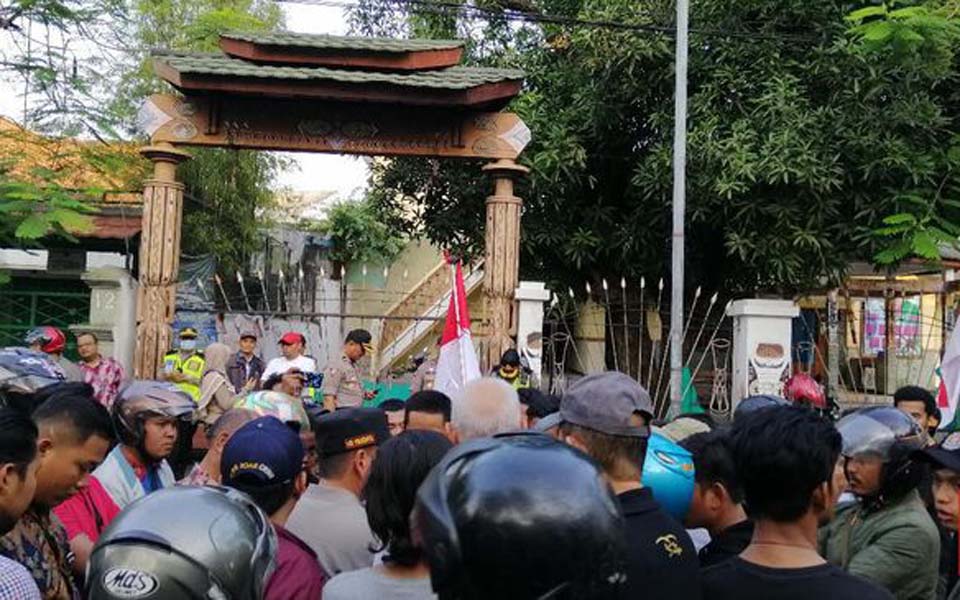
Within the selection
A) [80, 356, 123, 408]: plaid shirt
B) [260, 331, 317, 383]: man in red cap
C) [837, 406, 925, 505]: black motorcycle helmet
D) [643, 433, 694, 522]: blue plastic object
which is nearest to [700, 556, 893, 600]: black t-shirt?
[643, 433, 694, 522]: blue plastic object

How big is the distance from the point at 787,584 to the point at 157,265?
9.38 metres

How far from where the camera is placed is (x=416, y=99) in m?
10.4

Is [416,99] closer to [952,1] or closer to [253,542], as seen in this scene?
[952,1]

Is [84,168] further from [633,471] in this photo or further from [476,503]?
[476,503]

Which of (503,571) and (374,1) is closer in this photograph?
(503,571)

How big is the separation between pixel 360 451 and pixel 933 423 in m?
4.41

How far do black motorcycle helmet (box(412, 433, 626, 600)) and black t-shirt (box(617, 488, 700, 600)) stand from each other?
40.0 inches

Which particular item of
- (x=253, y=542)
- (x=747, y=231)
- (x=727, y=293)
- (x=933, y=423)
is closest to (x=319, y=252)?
(x=727, y=293)

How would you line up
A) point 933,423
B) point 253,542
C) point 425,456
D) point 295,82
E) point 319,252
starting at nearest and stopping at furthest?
1. point 253,542
2. point 425,456
3. point 933,423
4. point 295,82
5. point 319,252

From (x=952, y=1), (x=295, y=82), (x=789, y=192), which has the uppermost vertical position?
(x=952, y=1)

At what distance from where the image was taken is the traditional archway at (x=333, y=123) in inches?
410

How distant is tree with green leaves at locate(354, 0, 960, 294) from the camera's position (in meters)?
12.1

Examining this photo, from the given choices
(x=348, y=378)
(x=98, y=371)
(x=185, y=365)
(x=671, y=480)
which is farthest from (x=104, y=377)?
(x=671, y=480)

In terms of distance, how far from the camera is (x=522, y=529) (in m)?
1.34
